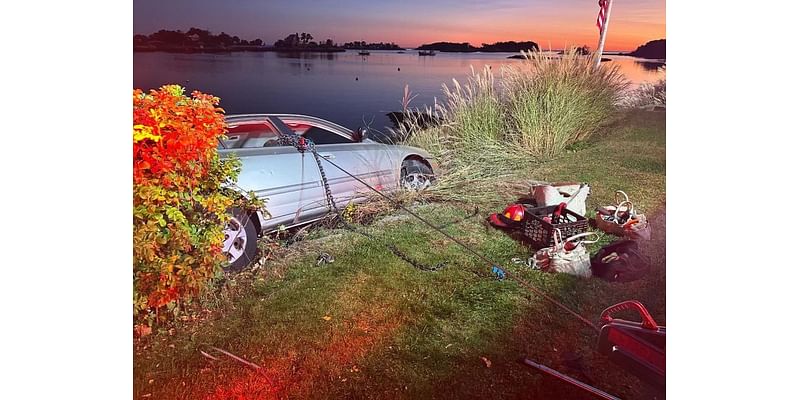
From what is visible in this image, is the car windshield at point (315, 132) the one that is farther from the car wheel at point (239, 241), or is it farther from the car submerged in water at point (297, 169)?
the car wheel at point (239, 241)

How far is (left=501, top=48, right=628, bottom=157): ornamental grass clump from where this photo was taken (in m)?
3.06

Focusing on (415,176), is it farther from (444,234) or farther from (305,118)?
(305,118)

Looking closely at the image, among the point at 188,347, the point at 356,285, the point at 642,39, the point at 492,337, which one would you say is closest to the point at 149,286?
the point at 188,347

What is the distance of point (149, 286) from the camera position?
2.74m

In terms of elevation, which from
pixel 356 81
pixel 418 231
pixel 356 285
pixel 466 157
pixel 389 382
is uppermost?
pixel 356 81

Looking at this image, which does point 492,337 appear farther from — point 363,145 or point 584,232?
point 363,145

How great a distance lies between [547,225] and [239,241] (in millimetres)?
1171

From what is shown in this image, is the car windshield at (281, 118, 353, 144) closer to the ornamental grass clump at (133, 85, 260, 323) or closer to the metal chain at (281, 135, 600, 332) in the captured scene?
the metal chain at (281, 135, 600, 332)

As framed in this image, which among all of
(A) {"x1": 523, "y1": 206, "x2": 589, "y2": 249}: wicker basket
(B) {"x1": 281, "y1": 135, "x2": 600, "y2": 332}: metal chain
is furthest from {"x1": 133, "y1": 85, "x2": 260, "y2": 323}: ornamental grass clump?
(A) {"x1": 523, "y1": 206, "x2": 589, "y2": 249}: wicker basket

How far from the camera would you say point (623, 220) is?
10.2 ft

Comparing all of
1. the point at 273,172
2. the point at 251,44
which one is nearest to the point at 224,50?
the point at 251,44

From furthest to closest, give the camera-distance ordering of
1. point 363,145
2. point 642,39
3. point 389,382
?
point 642,39 < point 363,145 < point 389,382

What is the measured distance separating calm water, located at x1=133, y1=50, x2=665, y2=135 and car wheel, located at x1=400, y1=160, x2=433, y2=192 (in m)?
0.19

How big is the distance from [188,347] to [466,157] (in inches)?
49.2
